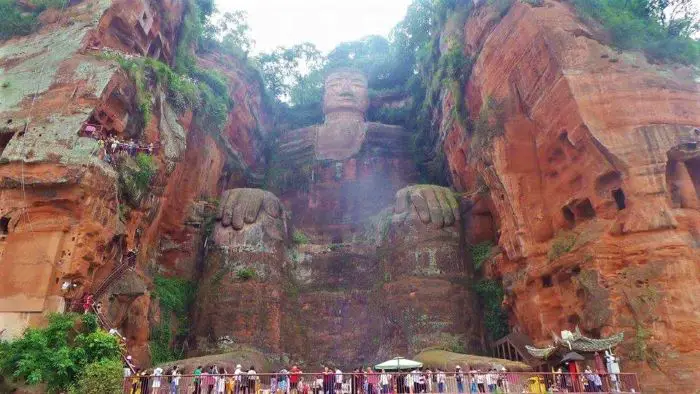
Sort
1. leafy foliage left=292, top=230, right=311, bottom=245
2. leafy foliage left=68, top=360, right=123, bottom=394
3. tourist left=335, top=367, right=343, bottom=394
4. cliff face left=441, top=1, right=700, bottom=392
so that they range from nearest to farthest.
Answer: leafy foliage left=68, top=360, right=123, bottom=394 → tourist left=335, top=367, right=343, bottom=394 → cliff face left=441, top=1, right=700, bottom=392 → leafy foliage left=292, top=230, right=311, bottom=245

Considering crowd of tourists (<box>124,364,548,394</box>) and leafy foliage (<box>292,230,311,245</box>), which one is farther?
leafy foliage (<box>292,230,311,245</box>)

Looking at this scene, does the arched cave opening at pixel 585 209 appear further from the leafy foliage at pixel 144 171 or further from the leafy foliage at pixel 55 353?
the leafy foliage at pixel 55 353

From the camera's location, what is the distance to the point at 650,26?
23.4 metres

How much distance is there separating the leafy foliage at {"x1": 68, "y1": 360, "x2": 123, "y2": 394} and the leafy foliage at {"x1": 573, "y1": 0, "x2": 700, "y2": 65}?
22920 mm

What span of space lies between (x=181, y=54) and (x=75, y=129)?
12.6 metres

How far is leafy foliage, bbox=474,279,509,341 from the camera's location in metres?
25.3

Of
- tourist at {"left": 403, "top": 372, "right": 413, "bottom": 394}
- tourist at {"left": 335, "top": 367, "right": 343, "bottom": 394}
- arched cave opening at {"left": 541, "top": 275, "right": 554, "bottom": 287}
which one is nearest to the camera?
tourist at {"left": 403, "top": 372, "right": 413, "bottom": 394}

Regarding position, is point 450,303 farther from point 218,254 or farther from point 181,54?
point 181,54

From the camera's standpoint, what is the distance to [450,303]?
25.9 meters

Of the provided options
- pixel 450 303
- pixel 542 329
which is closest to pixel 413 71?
pixel 450 303

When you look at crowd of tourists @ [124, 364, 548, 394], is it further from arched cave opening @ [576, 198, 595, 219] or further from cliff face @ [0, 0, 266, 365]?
arched cave opening @ [576, 198, 595, 219]

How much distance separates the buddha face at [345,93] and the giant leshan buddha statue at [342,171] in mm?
1620

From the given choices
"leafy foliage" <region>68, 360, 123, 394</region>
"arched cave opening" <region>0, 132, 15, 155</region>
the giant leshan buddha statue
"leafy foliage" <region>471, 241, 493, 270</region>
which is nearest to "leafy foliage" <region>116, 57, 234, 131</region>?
"arched cave opening" <region>0, 132, 15, 155</region>

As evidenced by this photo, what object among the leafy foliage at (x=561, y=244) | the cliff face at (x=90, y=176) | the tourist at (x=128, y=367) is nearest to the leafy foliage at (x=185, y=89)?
the cliff face at (x=90, y=176)
